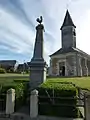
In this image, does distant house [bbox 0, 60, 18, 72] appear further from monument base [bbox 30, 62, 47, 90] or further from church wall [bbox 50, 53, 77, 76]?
monument base [bbox 30, 62, 47, 90]

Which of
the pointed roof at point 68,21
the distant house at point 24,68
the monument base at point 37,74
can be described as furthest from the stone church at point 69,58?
the monument base at point 37,74

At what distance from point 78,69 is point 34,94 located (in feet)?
75.3

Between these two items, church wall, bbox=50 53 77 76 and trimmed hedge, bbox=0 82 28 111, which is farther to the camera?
church wall, bbox=50 53 77 76

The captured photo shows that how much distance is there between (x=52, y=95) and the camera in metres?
7.30

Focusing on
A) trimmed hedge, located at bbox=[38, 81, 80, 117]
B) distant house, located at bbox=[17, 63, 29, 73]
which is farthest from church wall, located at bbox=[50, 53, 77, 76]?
trimmed hedge, located at bbox=[38, 81, 80, 117]

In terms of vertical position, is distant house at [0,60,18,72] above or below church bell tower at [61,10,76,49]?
below

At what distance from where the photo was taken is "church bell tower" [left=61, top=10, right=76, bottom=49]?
31766mm

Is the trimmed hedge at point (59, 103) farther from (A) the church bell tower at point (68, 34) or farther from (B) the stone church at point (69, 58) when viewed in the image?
(A) the church bell tower at point (68, 34)

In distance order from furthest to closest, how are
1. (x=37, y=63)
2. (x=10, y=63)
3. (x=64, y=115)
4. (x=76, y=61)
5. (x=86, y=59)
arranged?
(x=10, y=63) < (x=86, y=59) < (x=76, y=61) < (x=37, y=63) < (x=64, y=115)

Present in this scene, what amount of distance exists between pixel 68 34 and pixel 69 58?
18.3ft

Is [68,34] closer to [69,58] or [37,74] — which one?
[69,58]

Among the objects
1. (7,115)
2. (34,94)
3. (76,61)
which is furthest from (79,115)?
(76,61)

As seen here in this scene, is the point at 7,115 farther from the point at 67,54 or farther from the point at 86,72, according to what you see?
the point at 86,72

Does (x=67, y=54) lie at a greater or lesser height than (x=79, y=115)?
greater
